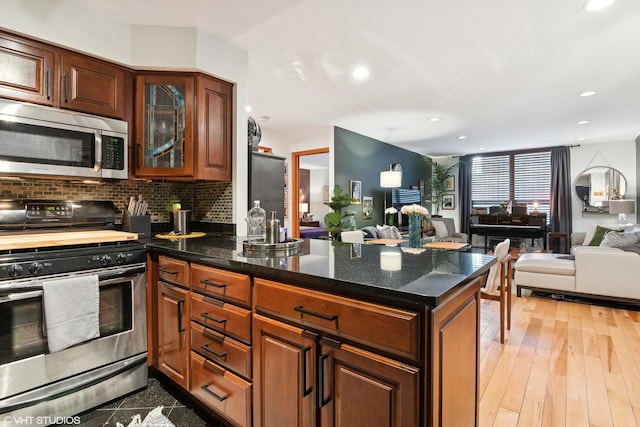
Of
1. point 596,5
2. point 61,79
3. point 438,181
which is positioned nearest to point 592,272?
point 596,5

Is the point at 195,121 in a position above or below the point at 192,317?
above

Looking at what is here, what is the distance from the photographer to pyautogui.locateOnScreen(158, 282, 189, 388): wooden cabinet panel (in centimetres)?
182

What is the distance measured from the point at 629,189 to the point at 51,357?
9.15 m

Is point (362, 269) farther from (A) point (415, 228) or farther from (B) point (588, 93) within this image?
(B) point (588, 93)

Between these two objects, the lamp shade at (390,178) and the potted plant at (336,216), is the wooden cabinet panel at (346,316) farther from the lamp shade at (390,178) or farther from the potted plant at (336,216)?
the lamp shade at (390,178)

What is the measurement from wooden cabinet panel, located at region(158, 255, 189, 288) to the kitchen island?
1cm

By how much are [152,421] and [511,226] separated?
24.2 ft

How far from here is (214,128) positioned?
8.18 feet

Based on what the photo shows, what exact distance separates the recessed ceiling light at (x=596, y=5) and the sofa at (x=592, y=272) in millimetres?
2769

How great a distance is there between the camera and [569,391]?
81.7 inches

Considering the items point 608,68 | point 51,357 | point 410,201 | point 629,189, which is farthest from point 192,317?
point 629,189

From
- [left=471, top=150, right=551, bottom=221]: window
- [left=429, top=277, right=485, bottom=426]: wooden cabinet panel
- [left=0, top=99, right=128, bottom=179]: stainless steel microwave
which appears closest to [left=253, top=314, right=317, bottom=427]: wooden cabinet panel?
[left=429, top=277, right=485, bottom=426]: wooden cabinet panel

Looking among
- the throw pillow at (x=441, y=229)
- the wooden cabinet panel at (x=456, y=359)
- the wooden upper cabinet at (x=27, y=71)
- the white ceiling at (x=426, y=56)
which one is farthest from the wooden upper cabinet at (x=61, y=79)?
the throw pillow at (x=441, y=229)

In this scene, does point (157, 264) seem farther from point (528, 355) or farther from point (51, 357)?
point (528, 355)
